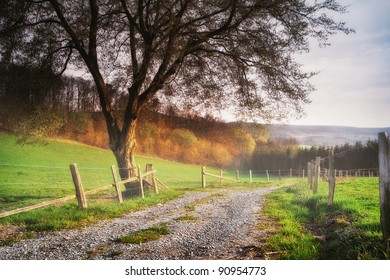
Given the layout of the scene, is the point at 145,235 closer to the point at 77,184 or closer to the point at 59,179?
the point at 77,184

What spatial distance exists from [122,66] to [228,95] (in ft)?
12.2

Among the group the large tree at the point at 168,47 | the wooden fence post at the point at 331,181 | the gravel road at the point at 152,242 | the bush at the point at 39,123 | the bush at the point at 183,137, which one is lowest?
the gravel road at the point at 152,242

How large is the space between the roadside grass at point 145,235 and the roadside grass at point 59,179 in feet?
5.55

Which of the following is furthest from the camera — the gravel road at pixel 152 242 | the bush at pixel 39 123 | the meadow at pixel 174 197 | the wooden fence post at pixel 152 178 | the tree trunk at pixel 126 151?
A: the wooden fence post at pixel 152 178

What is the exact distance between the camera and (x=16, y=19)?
435 inches

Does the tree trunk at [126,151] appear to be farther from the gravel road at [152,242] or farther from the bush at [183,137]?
the gravel road at [152,242]

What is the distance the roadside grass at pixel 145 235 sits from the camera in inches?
239

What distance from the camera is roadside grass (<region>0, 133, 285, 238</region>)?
8.30 metres

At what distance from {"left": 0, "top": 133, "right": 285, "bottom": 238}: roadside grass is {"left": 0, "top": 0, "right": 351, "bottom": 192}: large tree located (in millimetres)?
1530

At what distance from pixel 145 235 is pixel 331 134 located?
4.00m

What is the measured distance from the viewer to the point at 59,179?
1684cm

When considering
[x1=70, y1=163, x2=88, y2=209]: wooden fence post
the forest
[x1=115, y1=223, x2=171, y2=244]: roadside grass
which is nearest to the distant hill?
the forest

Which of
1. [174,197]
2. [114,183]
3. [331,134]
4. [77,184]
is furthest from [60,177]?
[331,134]

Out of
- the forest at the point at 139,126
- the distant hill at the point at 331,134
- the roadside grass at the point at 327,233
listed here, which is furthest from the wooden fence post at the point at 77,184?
the distant hill at the point at 331,134
